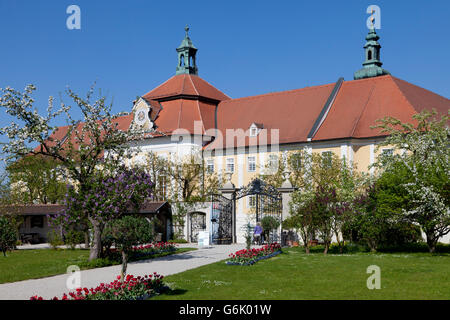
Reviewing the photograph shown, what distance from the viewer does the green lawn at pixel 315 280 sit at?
37.6ft

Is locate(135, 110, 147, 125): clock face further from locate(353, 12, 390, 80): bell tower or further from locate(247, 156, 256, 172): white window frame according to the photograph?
locate(353, 12, 390, 80): bell tower

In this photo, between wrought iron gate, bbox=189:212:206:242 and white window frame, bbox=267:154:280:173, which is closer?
wrought iron gate, bbox=189:212:206:242

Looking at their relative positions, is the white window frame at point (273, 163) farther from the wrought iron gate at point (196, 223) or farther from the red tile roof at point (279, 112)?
the wrought iron gate at point (196, 223)

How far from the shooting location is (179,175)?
4047 centimetres

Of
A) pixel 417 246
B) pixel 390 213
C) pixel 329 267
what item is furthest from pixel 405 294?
pixel 417 246

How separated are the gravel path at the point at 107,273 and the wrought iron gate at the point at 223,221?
217 inches

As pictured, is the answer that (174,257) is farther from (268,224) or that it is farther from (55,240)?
(55,240)

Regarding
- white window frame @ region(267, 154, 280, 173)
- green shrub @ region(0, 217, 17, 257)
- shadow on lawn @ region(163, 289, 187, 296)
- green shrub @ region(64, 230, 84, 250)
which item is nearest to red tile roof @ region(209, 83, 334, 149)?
white window frame @ region(267, 154, 280, 173)

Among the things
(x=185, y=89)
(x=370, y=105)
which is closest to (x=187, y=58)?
(x=185, y=89)

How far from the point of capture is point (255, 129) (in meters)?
41.2

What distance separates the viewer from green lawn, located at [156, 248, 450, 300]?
11453 millimetres

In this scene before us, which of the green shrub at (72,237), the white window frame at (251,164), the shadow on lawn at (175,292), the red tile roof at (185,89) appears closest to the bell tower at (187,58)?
the red tile roof at (185,89)

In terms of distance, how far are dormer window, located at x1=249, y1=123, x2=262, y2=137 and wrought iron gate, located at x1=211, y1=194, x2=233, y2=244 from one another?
12.1 meters

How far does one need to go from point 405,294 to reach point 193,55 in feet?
140
